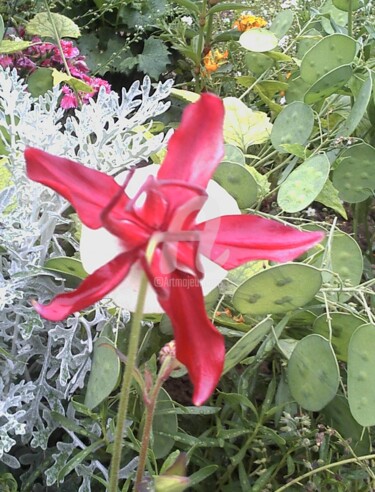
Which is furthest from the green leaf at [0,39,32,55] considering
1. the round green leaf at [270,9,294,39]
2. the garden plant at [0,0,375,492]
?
the round green leaf at [270,9,294,39]

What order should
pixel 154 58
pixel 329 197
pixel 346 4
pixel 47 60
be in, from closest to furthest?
pixel 329 197 → pixel 346 4 → pixel 47 60 → pixel 154 58

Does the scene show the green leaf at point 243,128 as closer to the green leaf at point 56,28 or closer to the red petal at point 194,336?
the green leaf at point 56,28

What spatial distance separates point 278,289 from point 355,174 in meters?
0.24

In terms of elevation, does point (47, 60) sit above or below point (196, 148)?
below

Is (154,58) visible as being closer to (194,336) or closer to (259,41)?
(259,41)

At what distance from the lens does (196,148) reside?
287mm

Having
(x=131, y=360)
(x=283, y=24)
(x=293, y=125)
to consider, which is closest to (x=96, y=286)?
(x=131, y=360)

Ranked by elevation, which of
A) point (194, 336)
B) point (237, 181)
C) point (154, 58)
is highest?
point (194, 336)

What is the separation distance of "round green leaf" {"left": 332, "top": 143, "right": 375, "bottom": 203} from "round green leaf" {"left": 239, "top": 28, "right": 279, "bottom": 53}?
220mm

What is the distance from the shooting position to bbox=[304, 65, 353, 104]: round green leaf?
0.64 metres

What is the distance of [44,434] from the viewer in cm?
56

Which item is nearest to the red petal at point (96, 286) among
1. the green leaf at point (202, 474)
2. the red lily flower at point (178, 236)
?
the red lily flower at point (178, 236)

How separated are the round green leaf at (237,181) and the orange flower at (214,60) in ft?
1.64

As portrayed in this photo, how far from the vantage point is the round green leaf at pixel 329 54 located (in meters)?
0.67
